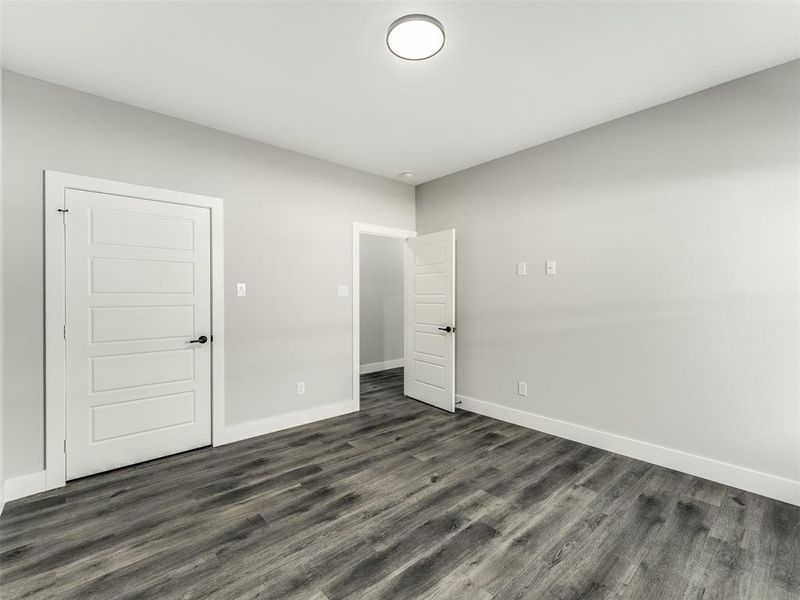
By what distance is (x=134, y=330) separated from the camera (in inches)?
110

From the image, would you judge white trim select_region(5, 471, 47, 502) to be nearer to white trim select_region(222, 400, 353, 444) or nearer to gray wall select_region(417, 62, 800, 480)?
white trim select_region(222, 400, 353, 444)

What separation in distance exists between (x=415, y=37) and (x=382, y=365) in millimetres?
5284

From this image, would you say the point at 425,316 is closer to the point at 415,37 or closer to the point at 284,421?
the point at 284,421

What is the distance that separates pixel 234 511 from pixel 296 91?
2.83 meters

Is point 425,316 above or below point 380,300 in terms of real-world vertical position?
below

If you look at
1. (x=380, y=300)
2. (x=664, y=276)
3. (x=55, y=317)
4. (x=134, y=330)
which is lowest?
(x=134, y=330)

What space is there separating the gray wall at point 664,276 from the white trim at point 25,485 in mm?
3736

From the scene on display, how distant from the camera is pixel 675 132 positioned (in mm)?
2758

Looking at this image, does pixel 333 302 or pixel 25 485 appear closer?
pixel 25 485

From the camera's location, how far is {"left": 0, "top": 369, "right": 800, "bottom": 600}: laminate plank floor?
1672mm

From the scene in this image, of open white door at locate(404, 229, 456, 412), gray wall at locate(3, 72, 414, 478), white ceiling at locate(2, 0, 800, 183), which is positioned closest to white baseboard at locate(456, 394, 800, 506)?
open white door at locate(404, 229, 456, 412)

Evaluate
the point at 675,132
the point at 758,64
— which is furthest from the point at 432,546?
the point at 758,64

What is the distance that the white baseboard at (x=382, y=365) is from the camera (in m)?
6.33

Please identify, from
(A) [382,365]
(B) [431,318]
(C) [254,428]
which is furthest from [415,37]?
(A) [382,365]
